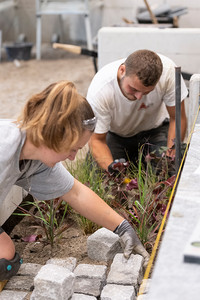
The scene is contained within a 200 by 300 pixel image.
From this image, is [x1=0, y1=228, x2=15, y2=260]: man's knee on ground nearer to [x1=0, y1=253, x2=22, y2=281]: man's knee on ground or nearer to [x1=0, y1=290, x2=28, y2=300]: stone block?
[x1=0, y1=253, x2=22, y2=281]: man's knee on ground

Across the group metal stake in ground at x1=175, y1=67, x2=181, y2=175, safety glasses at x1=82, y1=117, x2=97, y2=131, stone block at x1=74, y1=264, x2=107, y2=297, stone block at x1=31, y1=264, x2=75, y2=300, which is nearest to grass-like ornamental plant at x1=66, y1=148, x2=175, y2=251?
metal stake in ground at x1=175, y1=67, x2=181, y2=175

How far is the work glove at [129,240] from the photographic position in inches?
103

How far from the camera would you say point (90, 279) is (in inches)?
100

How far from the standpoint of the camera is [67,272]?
2.39 metres

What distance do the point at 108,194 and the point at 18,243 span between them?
569 mm

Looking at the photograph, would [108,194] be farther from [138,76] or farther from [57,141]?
[57,141]

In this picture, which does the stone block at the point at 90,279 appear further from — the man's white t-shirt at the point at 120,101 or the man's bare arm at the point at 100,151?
the man's white t-shirt at the point at 120,101

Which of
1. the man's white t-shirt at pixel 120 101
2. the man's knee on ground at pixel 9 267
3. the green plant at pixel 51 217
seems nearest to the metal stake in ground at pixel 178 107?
the green plant at pixel 51 217

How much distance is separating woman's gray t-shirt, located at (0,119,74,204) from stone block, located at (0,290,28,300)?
42 cm

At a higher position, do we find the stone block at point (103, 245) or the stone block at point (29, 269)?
the stone block at point (103, 245)

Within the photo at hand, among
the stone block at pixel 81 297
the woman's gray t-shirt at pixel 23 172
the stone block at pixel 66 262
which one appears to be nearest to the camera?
the woman's gray t-shirt at pixel 23 172

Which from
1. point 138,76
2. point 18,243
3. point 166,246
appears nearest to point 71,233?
point 18,243

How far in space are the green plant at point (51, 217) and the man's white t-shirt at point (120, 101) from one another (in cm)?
70

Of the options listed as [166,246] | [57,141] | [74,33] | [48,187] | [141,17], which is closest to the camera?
[166,246]
